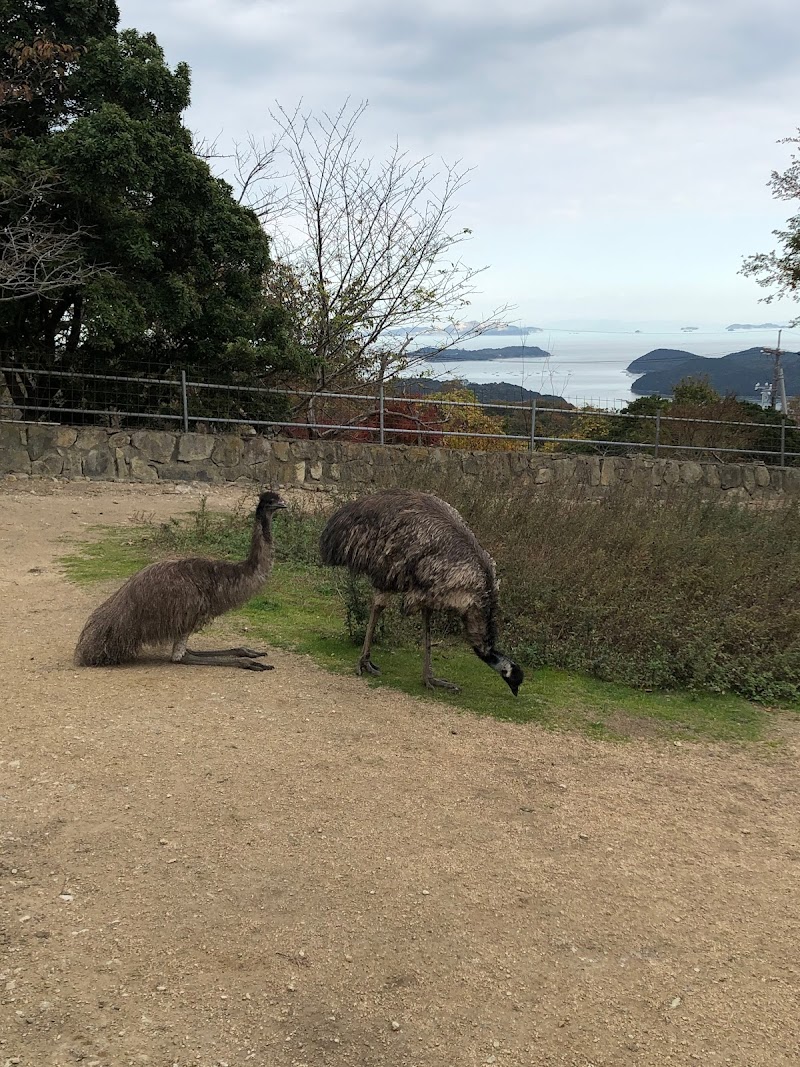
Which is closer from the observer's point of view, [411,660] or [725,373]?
[411,660]

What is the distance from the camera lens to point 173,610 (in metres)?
6.02

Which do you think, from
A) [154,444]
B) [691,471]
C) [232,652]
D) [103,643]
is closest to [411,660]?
[232,652]

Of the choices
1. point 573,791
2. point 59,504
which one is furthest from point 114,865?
point 59,504

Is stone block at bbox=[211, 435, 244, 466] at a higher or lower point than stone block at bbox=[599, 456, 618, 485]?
higher

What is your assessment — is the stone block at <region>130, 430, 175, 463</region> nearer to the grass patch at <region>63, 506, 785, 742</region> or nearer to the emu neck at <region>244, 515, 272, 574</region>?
the grass patch at <region>63, 506, 785, 742</region>

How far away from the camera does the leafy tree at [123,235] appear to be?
12641 mm

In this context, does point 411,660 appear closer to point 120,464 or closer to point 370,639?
point 370,639

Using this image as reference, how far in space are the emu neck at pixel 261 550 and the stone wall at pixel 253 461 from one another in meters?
5.09

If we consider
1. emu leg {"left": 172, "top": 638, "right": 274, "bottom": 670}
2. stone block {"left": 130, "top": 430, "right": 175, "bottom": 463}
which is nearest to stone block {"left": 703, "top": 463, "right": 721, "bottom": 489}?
stone block {"left": 130, "top": 430, "right": 175, "bottom": 463}

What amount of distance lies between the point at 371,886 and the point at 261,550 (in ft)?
10.4

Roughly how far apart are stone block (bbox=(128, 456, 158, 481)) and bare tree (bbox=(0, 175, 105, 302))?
267cm

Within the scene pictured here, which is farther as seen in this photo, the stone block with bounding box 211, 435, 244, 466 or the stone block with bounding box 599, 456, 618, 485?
the stone block with bounding box 599, 456, 618, 485

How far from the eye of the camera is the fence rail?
14156 millimetres

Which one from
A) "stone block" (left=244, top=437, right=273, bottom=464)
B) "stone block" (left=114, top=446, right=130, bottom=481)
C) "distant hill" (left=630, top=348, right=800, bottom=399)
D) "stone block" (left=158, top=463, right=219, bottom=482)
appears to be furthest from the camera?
"distant hill" (left=630, top=348, right=800, bottom=399)
